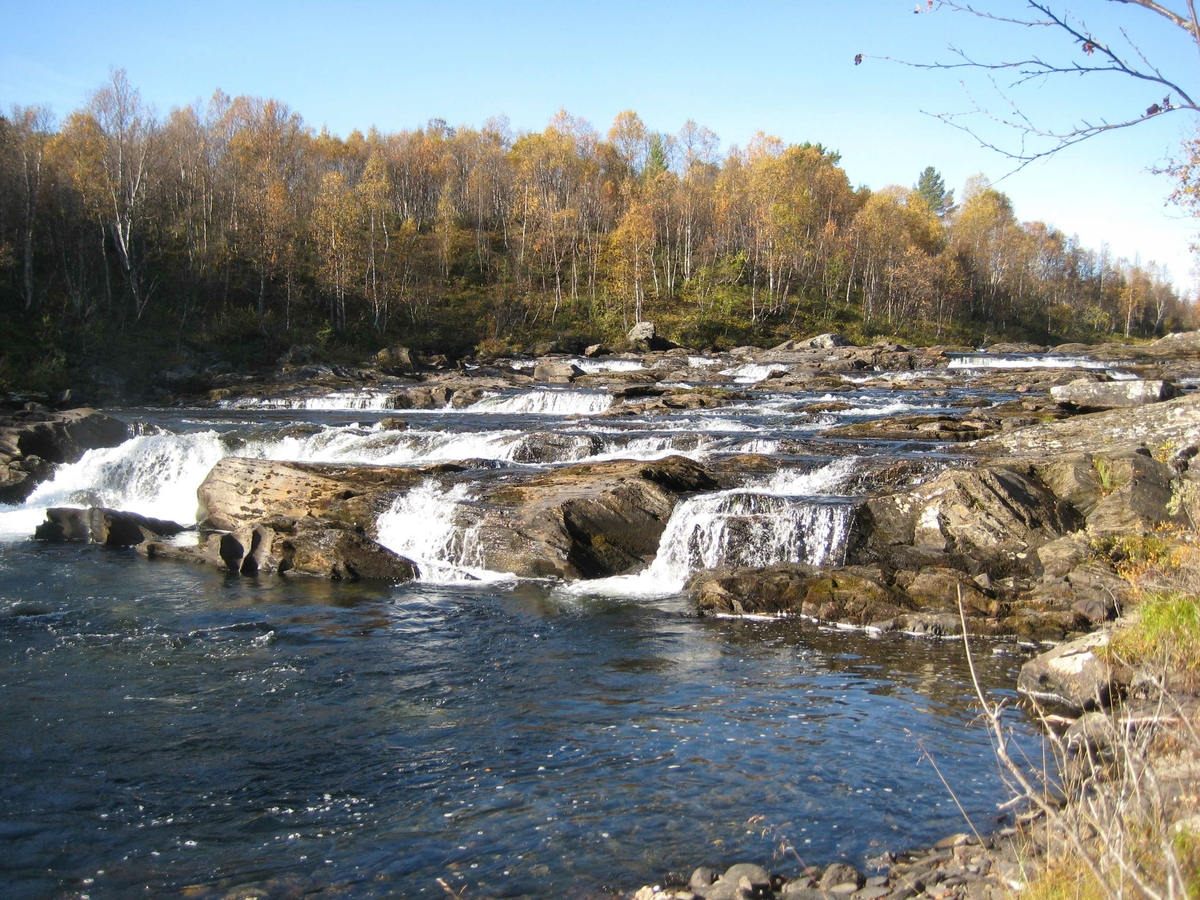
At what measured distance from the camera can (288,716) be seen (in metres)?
8.16

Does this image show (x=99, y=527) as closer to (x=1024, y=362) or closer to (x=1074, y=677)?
(x=1074, y=677)

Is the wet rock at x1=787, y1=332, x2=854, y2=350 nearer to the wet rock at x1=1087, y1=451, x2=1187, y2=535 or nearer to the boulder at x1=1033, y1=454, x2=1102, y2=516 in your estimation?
the boulder at x1=1033, y1=454, x2=1102, y2=516

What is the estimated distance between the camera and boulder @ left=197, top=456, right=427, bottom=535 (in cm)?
1578

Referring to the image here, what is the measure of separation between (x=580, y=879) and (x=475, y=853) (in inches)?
31.1

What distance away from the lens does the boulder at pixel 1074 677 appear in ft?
24.5

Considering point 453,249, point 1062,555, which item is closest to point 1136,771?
point 1062,555

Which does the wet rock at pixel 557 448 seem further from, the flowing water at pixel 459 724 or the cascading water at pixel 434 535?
the flowing water at pixel 459 724

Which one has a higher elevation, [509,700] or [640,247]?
[640,247]

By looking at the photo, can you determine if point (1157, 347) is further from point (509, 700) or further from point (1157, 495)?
point (509, 700)

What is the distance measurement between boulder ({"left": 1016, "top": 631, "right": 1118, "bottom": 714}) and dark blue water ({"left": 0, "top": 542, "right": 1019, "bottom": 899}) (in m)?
0.68

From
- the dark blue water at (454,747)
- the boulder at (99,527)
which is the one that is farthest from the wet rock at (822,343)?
the dark blue water at (454,747)

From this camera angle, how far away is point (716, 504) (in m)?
14.1

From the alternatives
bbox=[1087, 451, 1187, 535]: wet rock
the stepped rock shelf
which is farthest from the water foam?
bbox=[1087, 451, 1187, 535]: wet rock

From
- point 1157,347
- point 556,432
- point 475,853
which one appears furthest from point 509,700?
point 1157,347
